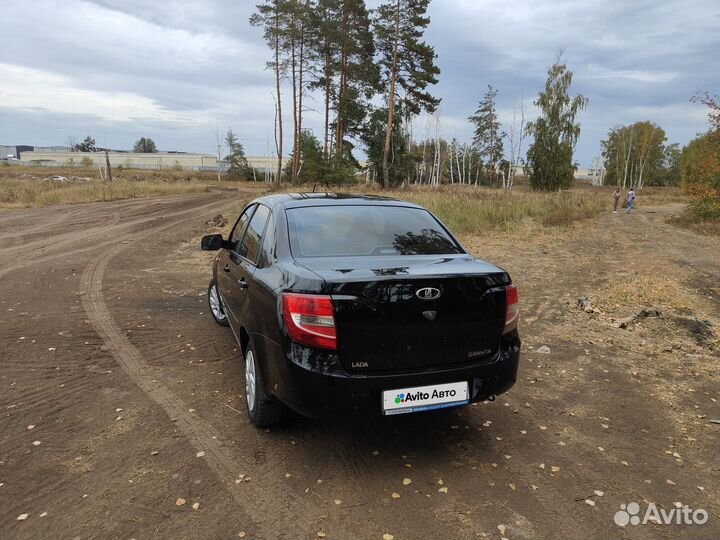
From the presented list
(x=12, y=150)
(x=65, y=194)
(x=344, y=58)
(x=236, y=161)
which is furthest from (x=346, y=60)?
(x=12, y=150)

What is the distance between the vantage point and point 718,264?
1117cm

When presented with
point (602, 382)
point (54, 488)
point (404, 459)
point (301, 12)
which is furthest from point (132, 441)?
point (301, 12)

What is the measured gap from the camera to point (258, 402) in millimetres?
3199

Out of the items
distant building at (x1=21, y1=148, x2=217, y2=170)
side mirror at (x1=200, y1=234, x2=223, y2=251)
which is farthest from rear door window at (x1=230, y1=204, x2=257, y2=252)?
distant building at (x1=21, y1=148, x2=217, y2=170)

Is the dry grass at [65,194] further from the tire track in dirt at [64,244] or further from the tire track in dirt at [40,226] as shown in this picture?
the tire track in dirt at [64,244]

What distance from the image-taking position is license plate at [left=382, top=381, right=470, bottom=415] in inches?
106

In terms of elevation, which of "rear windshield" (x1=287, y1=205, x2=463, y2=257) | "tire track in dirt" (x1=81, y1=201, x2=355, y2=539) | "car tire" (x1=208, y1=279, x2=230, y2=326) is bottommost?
"tire track in dirt" (x1=81, y1=201, x2=355, y2=539)

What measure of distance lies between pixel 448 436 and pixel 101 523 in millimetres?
2138

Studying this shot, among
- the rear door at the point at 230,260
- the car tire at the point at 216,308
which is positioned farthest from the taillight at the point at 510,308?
the car tire at the point at 216,308

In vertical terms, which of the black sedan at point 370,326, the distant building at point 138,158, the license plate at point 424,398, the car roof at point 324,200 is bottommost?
the license plate at point 424,398

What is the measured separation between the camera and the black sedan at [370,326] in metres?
2.61

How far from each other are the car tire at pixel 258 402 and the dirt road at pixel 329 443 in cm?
12

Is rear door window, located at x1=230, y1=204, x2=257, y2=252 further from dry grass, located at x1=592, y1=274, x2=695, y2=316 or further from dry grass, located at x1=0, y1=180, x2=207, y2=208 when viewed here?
dry grass, located at x1=0, y1=180, x2=207, y2=208

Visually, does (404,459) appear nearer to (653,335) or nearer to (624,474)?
(624,474)
